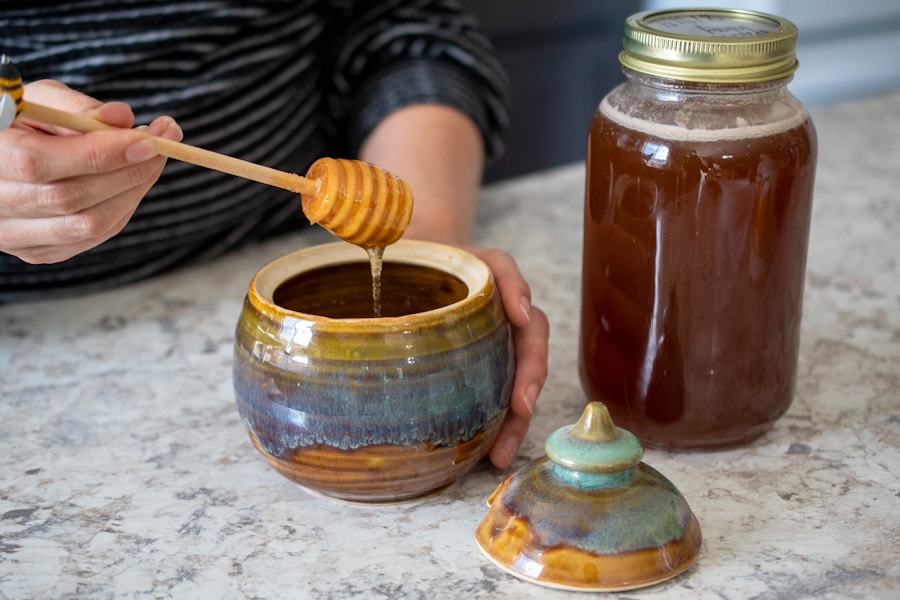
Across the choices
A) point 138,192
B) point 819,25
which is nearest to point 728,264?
point 138,192

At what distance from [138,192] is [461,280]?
22 centimetres

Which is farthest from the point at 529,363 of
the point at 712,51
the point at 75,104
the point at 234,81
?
the point at 234,81

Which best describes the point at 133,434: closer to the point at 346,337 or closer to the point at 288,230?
the point at 346,337

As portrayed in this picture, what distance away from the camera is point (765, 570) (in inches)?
22.8

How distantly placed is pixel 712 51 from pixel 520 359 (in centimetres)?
23

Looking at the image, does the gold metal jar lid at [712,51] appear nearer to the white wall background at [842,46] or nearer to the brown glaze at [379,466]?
A: the brown glaze at [379,466]

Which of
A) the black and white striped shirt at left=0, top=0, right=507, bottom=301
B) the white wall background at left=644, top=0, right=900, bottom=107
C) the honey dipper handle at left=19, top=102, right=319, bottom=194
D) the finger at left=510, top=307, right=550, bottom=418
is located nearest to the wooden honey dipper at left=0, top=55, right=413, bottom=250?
the honey dipper handle at left=19, top=102, right=319, bottom=194

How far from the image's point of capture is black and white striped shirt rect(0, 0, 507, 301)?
0.95m

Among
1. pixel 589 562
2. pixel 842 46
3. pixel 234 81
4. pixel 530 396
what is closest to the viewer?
pixel 589 562

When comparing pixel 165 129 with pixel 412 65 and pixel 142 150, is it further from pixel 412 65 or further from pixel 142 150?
pixel 412 65

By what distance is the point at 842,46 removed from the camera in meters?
2.40

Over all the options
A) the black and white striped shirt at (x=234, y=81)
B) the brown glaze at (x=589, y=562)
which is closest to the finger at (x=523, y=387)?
the brown glaze at (x=589, y=562)

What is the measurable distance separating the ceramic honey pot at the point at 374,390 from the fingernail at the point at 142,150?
0.10 meters

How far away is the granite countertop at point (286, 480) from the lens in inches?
22.8
